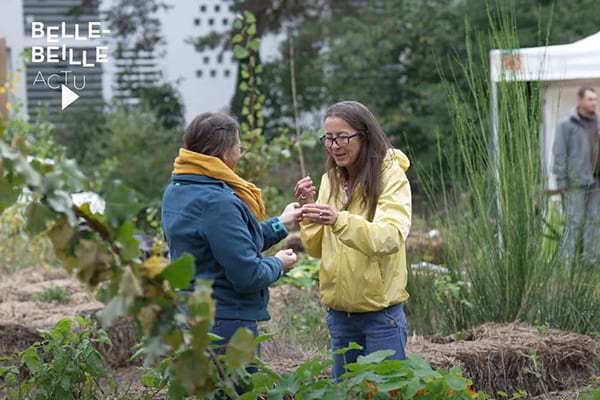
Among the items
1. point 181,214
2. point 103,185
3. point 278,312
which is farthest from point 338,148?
point 278,312

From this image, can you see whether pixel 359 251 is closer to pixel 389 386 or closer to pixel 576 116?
pixel 389 386

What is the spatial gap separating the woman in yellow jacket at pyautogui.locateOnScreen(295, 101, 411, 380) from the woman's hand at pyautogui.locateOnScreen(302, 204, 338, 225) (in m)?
0.03

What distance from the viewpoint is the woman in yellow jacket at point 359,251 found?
4.12 metres

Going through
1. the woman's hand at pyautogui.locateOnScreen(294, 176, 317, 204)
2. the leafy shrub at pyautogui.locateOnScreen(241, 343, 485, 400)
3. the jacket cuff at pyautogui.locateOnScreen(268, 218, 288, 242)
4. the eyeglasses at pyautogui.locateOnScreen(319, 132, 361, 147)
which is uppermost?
the eyeglasses at pyautogui.locateOnScreen(319, 132, 361, 147)

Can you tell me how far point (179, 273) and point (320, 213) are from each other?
1.42 metres

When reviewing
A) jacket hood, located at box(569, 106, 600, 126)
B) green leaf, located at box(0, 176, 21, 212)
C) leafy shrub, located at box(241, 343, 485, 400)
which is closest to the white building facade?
jacket hood, located at box(569, 106, 600, 126)

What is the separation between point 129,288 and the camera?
2500mm

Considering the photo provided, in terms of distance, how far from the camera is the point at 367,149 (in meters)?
4.23

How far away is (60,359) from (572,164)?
384 cm

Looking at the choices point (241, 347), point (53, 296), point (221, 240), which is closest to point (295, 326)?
point (53, 296)

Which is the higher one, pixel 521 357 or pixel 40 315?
pixel 521 357

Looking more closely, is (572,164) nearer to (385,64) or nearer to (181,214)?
(181,214)

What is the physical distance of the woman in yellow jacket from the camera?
4.12m

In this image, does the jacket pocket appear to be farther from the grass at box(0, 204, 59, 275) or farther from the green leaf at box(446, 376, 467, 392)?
the grass at box(0, 204, 59, 275)
